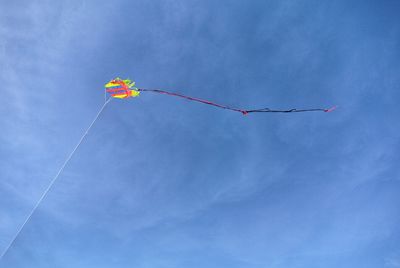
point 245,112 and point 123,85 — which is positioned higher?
point 123,85

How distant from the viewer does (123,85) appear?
1546 centimetres

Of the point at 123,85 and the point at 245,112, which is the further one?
the point at 123,85

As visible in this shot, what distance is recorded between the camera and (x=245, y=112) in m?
12.1

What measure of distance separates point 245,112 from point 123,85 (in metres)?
7.09
